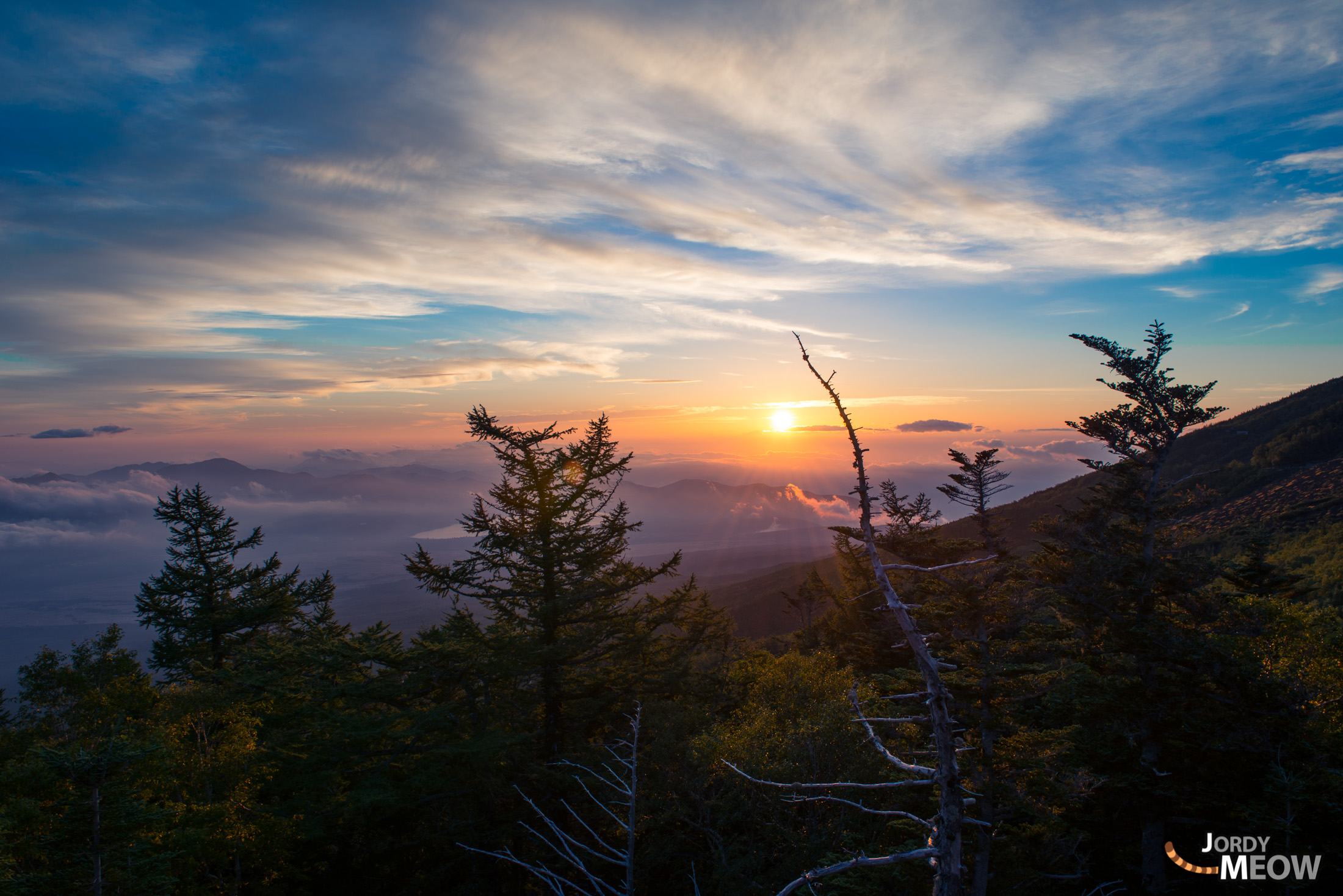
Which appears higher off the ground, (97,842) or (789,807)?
(97,842)

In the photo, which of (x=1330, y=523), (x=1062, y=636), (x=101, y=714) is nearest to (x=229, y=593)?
(x=101, y=714)

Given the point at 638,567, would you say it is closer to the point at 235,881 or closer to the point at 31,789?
the point at 235,881

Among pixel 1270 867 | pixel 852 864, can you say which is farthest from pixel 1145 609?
pixel 852 864

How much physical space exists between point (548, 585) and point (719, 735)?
28.4ft

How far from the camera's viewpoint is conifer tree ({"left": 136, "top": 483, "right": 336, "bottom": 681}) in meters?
32.1

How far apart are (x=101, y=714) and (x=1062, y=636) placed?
42063mm

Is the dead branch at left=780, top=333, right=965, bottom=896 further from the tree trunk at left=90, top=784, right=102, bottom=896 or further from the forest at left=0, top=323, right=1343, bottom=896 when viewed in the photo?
the tree trunk at left=90, top=784, right=102, bottom=896

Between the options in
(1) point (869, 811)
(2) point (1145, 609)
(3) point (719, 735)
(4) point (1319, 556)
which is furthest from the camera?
(4) point (1319, 556)

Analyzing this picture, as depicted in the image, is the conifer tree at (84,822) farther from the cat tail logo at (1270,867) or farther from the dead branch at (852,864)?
the cat tail logo at (1270,867)

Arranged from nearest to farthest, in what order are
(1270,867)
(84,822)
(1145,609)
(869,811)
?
1. (869,811)
2. (1270,867)
3. (84,822)
4. (1145,609)

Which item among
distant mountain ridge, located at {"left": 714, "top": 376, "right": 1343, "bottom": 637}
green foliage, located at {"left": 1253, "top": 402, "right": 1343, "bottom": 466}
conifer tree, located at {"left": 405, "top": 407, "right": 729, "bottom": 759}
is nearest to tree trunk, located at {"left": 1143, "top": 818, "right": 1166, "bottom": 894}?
distant mountain ridge, located at {"left": 714, "top": 376, "right": 1343, "bottom": 637}

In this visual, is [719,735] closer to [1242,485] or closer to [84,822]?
[84,822]

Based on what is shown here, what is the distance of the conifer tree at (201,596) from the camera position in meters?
32.1

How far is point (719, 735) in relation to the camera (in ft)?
65.6
